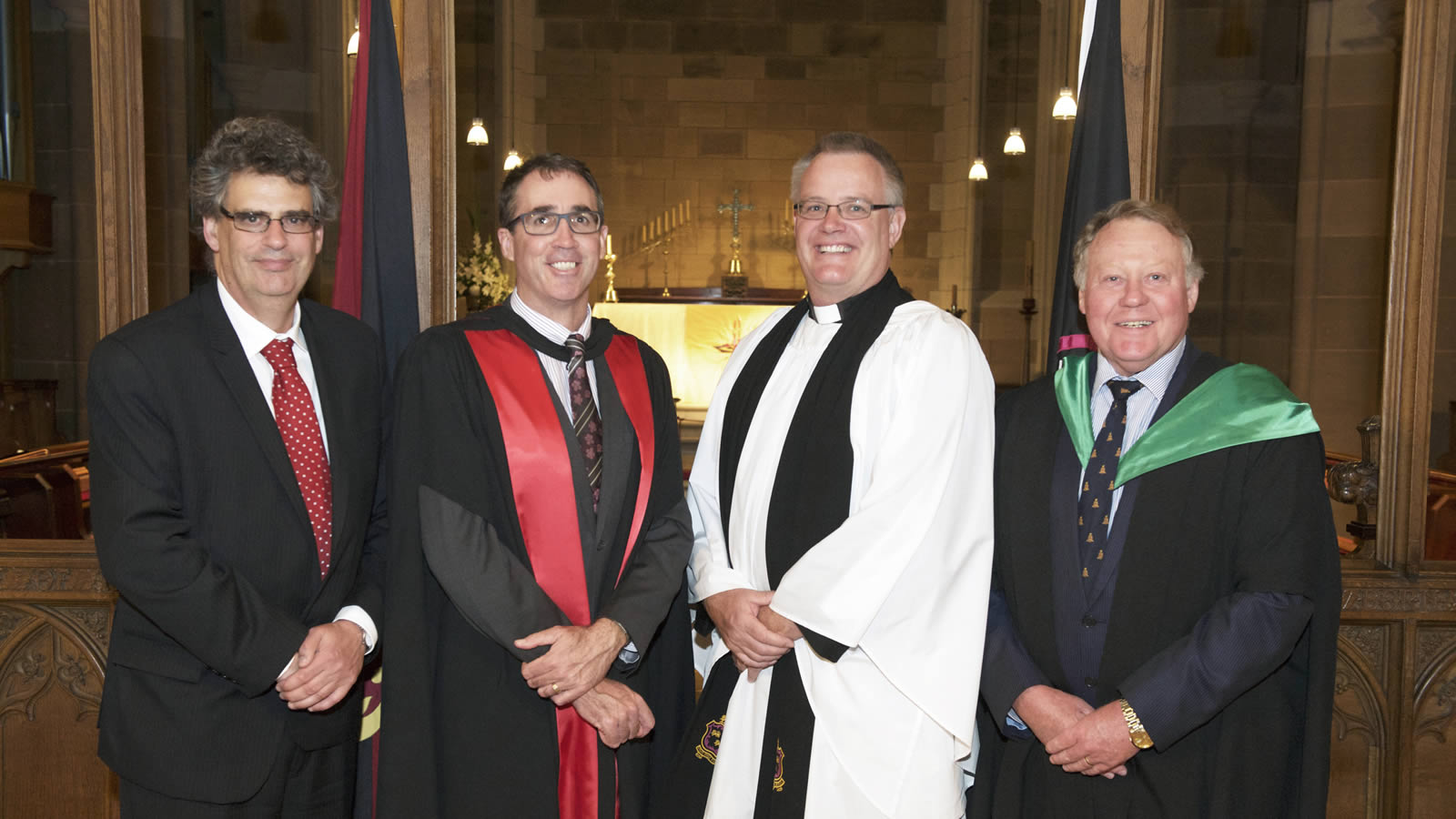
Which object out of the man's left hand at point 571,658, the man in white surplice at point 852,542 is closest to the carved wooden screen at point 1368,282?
the man in white surplice at point 852,542

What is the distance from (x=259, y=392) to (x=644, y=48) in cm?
923

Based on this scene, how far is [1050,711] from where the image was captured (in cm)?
210

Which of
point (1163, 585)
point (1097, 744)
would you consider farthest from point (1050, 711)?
point (1163, 585)

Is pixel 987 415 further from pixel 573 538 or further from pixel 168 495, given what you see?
pixel 168 495

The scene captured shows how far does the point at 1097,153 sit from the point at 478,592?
1.99 meters

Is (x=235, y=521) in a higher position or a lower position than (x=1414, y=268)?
lower

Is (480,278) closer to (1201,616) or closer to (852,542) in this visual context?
(852,542)

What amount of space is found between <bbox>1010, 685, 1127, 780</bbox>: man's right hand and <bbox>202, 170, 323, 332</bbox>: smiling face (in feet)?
5.77

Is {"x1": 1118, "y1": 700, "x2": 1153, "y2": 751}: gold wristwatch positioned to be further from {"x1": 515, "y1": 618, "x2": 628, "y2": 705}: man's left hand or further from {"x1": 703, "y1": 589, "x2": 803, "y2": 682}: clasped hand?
{"x1": 515, "y1": 618, "x2": 628, "y2": 705}: man's left hand

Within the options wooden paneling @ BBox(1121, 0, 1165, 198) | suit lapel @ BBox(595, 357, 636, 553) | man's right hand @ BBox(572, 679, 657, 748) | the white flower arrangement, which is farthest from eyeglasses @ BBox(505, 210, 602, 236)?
the white flower arrangement

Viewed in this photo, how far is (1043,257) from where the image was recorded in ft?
29.8

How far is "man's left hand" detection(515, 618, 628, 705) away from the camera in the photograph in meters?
2.19

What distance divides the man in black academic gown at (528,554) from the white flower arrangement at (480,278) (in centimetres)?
480

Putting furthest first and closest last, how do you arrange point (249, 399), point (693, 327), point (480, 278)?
point (693, 327), point (480, 278), point (249, 399)
